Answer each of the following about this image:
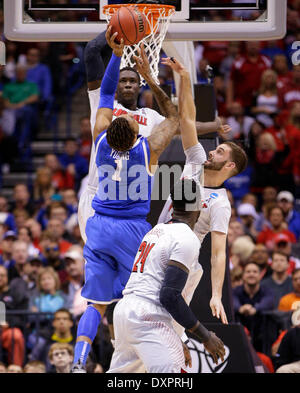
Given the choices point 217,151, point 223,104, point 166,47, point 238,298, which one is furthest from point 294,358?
point 223,104

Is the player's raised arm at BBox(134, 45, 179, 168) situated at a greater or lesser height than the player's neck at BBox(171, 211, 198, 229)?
greater

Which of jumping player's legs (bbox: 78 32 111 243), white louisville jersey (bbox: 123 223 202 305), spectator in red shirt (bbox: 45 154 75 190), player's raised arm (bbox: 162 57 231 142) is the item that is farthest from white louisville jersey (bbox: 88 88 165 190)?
spectator in red shirt (bbox: 45 154 75 190)

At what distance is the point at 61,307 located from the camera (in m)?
11.7

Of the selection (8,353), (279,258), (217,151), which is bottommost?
(8,353)

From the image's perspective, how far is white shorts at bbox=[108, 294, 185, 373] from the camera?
691cm

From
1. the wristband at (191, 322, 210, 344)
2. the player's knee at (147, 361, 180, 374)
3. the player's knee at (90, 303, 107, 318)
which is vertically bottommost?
the player's knee at (147, 361, 180, 374)

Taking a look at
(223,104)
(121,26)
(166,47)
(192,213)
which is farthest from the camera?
(223,104)

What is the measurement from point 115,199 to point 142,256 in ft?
2.75

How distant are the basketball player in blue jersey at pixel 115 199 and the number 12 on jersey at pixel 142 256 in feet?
1.87

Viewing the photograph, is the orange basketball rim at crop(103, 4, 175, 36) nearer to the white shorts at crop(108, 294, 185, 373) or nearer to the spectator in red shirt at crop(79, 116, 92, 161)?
the white shorts at crop(108, 294, 185, 373)

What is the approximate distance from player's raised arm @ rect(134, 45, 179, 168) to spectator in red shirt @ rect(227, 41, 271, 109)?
8096 mm

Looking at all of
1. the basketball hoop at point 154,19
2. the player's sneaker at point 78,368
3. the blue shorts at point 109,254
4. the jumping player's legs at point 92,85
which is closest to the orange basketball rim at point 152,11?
the basketball hoop at point 154,19

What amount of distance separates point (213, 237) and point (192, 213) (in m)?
1.00

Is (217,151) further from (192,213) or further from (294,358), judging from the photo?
(294,358)
